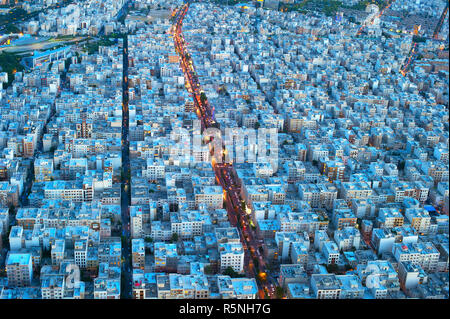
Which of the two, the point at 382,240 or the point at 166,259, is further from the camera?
the point at 382,240

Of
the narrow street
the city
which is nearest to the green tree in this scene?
the city

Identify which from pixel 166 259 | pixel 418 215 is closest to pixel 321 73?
pixel 418 215

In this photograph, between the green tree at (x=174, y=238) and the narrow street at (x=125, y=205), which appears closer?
the narrow street at (x=125, y=205)

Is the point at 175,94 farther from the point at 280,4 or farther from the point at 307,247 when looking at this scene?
the point at 280,4

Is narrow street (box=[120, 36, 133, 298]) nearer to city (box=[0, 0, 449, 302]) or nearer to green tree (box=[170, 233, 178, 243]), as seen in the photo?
city (box=[0, 0, 449, 302])

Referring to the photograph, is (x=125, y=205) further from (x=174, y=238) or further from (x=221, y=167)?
(x=221, y=167)

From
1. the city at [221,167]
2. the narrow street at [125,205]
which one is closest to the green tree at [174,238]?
the city at [221,167]

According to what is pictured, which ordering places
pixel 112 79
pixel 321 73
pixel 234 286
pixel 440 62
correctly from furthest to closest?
pixel 440 62
pixel 321 73
pixel 112 79
pixel 234 286

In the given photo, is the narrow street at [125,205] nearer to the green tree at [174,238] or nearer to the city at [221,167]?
the city at [221,167]

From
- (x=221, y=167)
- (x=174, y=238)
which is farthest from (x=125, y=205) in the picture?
(x=221, y=167)
